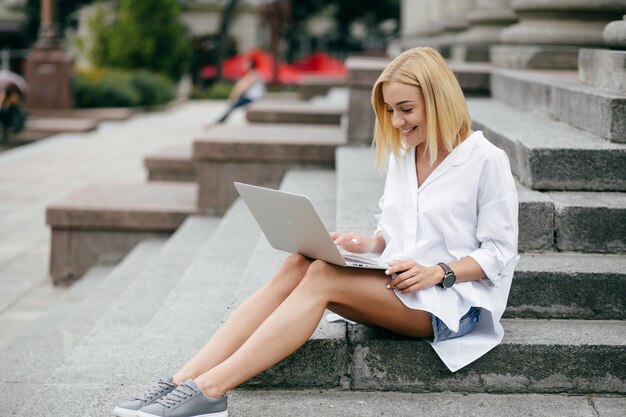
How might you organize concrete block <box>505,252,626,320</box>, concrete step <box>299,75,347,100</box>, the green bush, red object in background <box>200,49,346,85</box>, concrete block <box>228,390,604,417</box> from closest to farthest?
concrete block <box>228,390,604,417</box>
concrete block <box>505,252,626,320</box>
concrete step <box>299,75,347,100</box>
the green bush
red object in background <box>200,49,346,85</box>

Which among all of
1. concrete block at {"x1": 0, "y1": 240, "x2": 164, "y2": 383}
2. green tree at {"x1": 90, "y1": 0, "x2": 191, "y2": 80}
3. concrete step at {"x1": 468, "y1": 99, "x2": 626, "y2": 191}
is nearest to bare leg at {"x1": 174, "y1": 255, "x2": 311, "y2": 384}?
concrete step at {"x1": 468, "y1": 99, "x2": 626, "y2": 191}

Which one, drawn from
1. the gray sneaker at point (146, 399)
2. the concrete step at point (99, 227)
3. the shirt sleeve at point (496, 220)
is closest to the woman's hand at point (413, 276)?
the shirt sleeve at point (496, 220)

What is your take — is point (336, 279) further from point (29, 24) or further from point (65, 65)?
point (29, 24)

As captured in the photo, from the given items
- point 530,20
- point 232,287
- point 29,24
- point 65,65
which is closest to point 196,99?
point 65,65

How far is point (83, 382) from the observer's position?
4355 millimetres

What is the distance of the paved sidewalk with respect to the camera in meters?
7.19

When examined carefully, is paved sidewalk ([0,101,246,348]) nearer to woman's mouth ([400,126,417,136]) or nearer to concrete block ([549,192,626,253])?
woman's mouth ([400,126,417,136])

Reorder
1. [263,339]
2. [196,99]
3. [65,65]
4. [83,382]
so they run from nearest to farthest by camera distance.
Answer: [263,339], [83,382], [65,65], [196,99]

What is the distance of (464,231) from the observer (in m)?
3.54

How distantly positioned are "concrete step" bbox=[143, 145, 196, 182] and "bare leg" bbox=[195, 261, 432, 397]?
6.34 meters

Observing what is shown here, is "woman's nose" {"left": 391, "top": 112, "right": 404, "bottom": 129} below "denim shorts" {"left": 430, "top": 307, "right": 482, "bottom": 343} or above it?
above

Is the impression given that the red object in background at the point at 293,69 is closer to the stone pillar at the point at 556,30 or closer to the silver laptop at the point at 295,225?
the stone pillar at the point at 556,30

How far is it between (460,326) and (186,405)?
1.06 meters

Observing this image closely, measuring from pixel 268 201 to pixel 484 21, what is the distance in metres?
7.94
